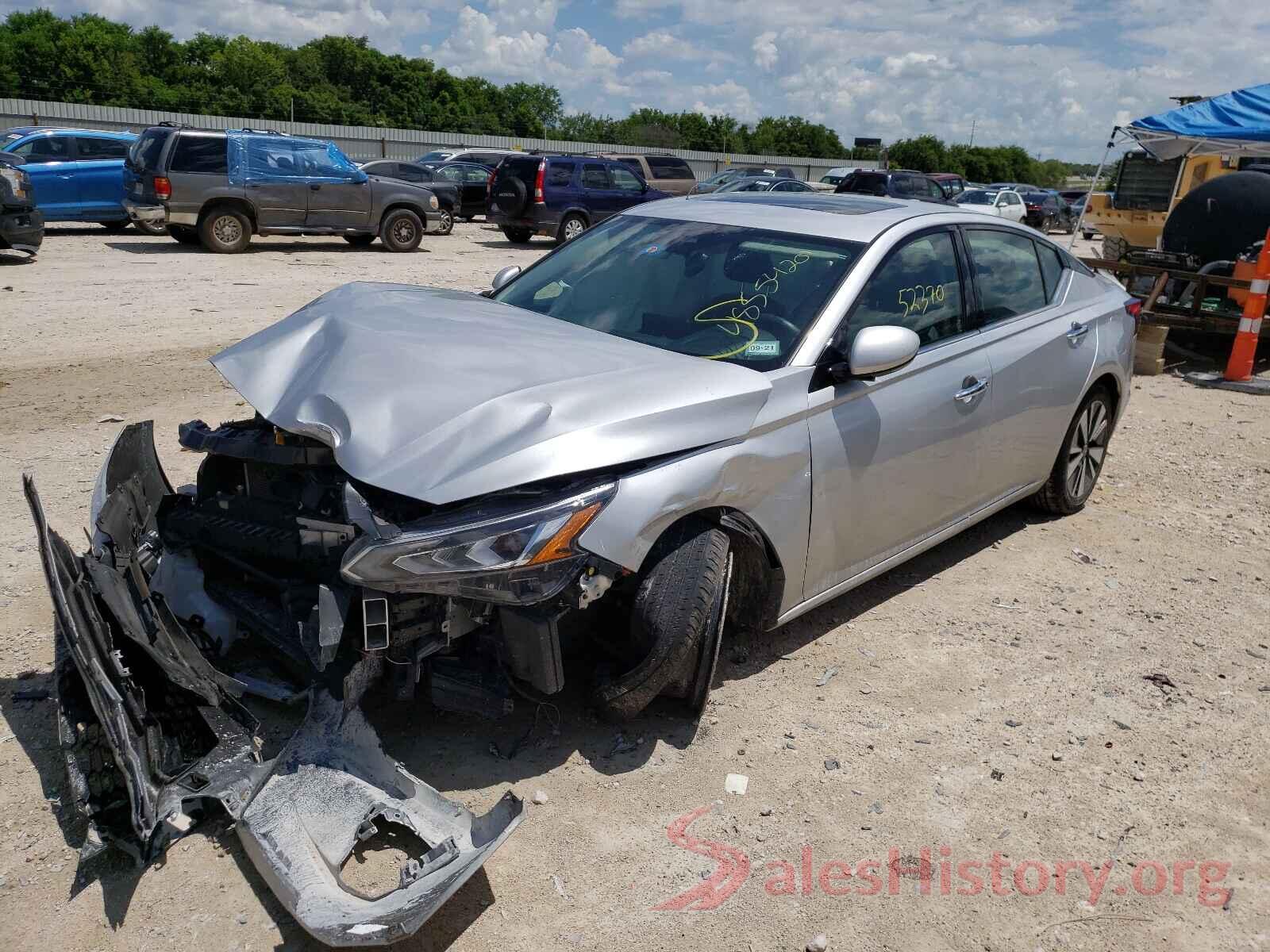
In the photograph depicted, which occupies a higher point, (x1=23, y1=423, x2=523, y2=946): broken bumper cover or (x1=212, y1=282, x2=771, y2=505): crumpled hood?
(x1=212, y1=282, x2=771, y2=505): crumpled hood

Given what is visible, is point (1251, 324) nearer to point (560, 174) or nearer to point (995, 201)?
point (560, 174)

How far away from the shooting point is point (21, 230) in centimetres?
1264

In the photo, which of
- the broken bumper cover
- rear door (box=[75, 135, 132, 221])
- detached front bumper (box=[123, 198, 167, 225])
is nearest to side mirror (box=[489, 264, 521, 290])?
the broken bumper cover

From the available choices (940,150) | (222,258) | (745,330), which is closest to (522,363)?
(745,330)

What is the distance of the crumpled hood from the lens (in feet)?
9.86

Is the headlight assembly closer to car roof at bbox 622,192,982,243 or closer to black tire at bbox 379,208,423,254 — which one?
car roof at bbox 622,192,982,243

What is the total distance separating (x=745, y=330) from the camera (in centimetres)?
388

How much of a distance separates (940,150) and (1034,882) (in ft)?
261

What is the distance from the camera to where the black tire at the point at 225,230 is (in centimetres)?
1527

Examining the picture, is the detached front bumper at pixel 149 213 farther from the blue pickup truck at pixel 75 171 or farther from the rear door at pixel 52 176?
the rear door at pixel 52 176

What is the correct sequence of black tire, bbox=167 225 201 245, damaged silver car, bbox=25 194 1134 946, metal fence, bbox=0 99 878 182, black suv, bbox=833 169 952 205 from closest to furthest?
1. damaged silver car, bbox=25 194 1134 946
2. black tire, bbox=167 225 201 245
3. black suv, bbox=833 169 952 205
4. metal fence, bbox=0 99 878 182

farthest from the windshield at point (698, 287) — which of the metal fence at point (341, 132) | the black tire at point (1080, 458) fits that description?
the metal fence at point (341, 132)

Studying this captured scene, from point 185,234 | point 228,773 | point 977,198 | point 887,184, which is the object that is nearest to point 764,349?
point 228,773

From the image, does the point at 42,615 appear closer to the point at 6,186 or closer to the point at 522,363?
the point at 522,363
